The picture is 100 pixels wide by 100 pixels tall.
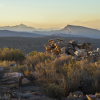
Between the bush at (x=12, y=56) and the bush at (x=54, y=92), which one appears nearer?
the bush at (x=54, y=92)

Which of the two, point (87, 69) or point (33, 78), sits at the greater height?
point (87, 69)

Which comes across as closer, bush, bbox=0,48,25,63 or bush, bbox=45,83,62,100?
bush, bbox=45,83,62,100

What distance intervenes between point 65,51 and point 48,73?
277 inches

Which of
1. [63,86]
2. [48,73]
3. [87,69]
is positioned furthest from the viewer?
[87,69]

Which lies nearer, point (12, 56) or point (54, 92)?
point (54, 92)

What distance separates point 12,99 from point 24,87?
69.8 inches

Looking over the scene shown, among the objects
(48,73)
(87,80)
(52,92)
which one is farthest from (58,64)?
(52,92)

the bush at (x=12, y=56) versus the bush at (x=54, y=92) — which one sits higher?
the bush at (x=12, y=56)

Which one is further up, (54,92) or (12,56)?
(12,56)

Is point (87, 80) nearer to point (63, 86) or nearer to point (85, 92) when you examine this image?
point (85, 92)

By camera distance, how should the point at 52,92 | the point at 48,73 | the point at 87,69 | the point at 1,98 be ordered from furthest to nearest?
the point at 87,69, the point at 48,73, the point at 52,92, the point at 1,98

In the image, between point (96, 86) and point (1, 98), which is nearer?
point (1, 98)

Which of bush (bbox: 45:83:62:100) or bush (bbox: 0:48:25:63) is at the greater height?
bush (bbox: 0:48:25:63)

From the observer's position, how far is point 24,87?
6.54 m
